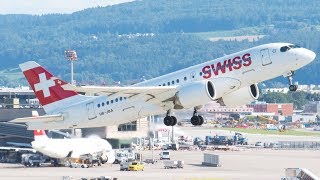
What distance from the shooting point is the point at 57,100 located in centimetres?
11131

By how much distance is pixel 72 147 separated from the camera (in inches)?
6289

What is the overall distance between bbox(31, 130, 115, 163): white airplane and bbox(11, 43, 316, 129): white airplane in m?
47.4

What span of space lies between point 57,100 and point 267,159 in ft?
220

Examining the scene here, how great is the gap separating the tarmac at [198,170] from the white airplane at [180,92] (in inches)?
882

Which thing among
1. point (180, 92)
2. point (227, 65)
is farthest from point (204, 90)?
point (227, 65)

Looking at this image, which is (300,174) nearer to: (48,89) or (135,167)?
(48,89)

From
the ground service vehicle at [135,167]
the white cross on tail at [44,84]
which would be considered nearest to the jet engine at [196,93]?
the white cross on tail at [44,84]

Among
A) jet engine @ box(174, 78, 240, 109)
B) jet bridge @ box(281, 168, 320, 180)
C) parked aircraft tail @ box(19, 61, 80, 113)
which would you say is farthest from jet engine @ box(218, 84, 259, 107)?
parked aircraft tail @ box(19, 61, 80, 113)

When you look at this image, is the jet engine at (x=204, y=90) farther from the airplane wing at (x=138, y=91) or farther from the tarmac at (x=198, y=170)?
the tarmac at (x=198, y=170)

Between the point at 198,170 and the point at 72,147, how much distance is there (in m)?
20.0

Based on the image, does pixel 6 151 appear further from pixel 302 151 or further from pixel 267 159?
pixel 302 151

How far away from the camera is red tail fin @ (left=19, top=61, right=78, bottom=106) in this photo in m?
112

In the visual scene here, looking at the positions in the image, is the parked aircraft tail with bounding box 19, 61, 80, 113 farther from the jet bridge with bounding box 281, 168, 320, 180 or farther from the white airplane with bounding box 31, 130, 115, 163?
the white airplane with bounding box 31, 130, 115, 163

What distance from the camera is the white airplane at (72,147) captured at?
15888 centimetres
